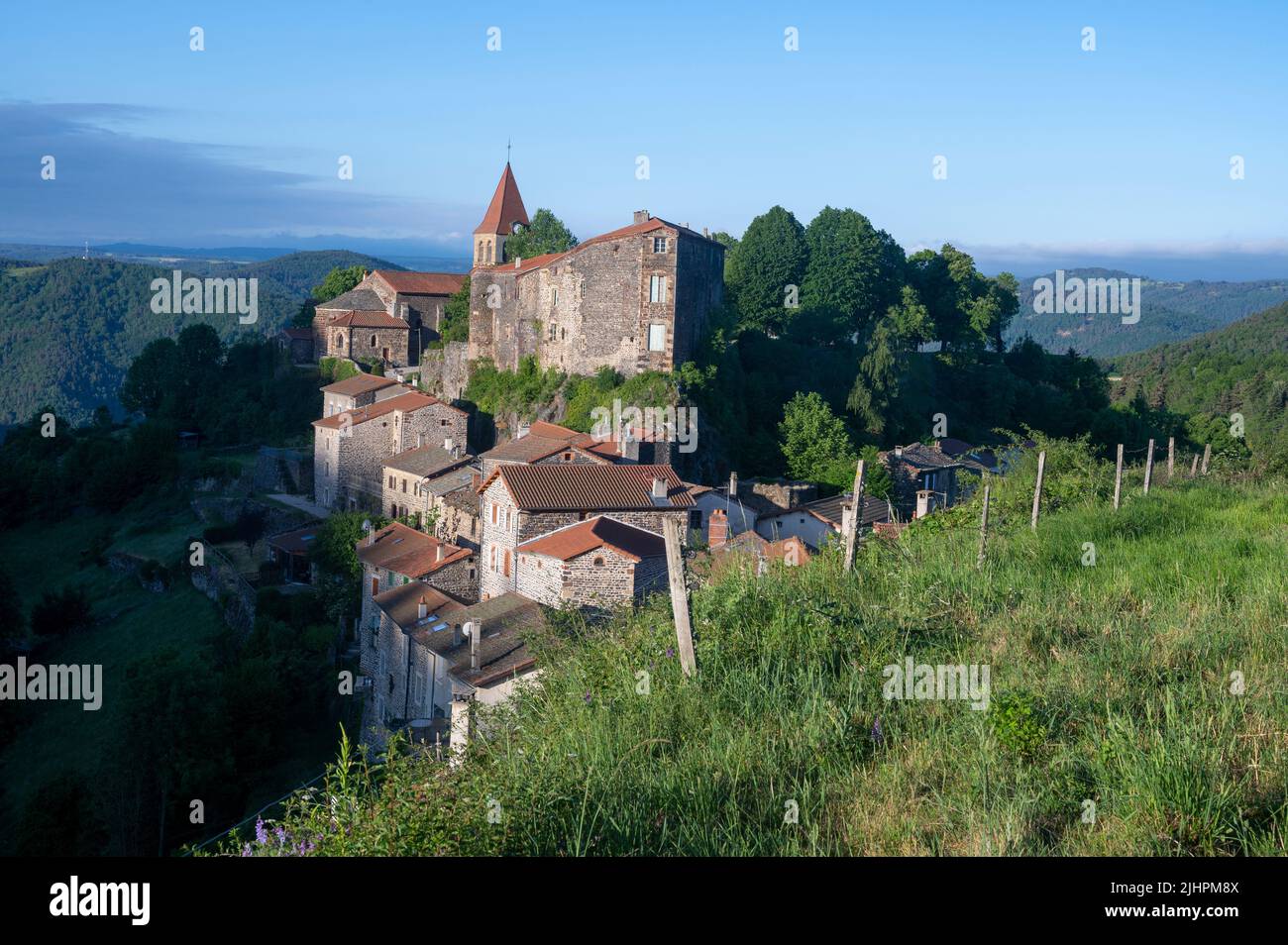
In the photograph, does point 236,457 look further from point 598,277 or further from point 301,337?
point 598,277

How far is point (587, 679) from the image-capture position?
767 centimetres

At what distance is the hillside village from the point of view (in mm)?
25750

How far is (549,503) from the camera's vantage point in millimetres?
29531

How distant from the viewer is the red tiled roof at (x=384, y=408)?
45.2 metres

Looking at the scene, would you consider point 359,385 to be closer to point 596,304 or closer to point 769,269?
point 596,304

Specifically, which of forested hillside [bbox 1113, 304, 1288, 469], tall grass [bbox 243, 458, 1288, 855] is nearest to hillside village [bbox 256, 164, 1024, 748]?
tall grass [bbox 243, 458, 1288, 855]

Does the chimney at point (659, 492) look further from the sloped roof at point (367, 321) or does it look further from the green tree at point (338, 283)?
the green tree at point (338, 283)

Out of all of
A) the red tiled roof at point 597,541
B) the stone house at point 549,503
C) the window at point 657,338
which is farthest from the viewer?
the window at point 657,338

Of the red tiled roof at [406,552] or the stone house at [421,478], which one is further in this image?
the stone house at [421,478]

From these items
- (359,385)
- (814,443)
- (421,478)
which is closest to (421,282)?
(359,385)

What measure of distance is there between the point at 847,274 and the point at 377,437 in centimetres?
2616

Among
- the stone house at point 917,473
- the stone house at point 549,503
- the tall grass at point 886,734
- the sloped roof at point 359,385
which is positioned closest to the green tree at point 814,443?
the stone house at point 917,473

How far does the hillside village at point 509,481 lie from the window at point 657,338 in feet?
0.35
